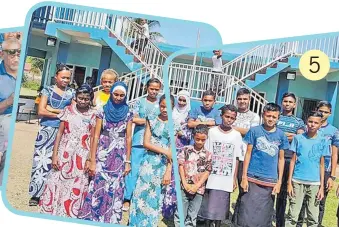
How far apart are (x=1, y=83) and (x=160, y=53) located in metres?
1.26

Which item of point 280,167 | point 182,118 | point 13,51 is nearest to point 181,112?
point 182,118

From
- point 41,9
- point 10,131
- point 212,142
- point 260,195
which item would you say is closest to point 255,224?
point 260,195

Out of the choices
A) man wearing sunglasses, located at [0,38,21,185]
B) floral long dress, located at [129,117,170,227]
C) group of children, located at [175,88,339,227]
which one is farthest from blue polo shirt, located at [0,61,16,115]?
group of children, located at [175,88,339,227]

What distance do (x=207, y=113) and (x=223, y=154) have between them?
28 centimetres

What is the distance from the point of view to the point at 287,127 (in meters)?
2.91

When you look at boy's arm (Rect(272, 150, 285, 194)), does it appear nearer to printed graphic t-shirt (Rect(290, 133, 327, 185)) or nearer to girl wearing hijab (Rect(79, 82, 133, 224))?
printed graphic t-shirt (Rect(290, 133, 327, 185))

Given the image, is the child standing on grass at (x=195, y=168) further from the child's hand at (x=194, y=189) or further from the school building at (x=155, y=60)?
the school building at (x=155, y=60)

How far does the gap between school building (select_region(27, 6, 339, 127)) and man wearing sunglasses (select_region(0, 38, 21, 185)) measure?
0.22m

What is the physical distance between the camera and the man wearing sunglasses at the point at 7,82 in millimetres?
3436

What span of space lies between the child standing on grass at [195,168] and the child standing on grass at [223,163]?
38mm

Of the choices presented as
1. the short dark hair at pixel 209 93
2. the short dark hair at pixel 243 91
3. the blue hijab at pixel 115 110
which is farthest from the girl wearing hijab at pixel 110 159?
the short dark hair at pixel 243 91

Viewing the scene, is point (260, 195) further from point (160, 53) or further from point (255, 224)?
point (160, 53)

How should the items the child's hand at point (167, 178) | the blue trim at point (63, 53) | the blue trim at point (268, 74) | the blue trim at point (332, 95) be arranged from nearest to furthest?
the blue trim at point (332, 95) → the blue trim at point (268, 74) → the child's hand at point (167, 178) → the blue trim at point (63, 53)

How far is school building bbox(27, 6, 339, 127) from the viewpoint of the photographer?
9.49 ft
